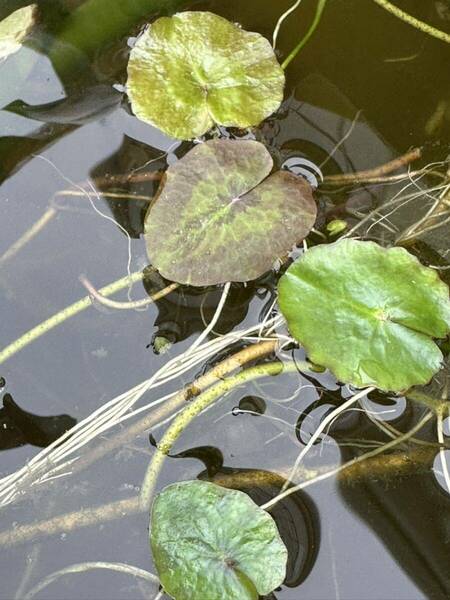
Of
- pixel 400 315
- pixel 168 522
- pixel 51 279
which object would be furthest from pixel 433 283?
pixel 51 279

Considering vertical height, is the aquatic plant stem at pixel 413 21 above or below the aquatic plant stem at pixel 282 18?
below

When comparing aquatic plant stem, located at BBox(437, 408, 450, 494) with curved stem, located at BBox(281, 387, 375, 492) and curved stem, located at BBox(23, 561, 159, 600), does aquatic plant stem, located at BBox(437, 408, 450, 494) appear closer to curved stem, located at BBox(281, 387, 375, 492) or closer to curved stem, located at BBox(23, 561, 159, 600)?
curved stem, located at BBox(281, 387, 375, 492)

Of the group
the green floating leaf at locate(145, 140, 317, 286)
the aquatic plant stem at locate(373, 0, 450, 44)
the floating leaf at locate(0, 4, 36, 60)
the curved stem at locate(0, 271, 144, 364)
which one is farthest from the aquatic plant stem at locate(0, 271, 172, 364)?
the aquatic plant stem at locate(373, 0, 450, 44)

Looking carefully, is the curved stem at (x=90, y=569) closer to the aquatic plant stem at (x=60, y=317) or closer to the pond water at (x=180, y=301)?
the pond water at (x=180, y=301)

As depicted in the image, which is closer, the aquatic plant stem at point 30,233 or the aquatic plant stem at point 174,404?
the aquatic plant stem at point 174,404

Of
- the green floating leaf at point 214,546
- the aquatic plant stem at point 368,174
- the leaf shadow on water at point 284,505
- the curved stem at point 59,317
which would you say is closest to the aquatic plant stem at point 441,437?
the leaf shadow on water at point 284,505

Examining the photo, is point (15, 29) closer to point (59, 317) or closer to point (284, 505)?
point (59, 317)

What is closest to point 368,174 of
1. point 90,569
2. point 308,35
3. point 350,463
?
point 308,35
